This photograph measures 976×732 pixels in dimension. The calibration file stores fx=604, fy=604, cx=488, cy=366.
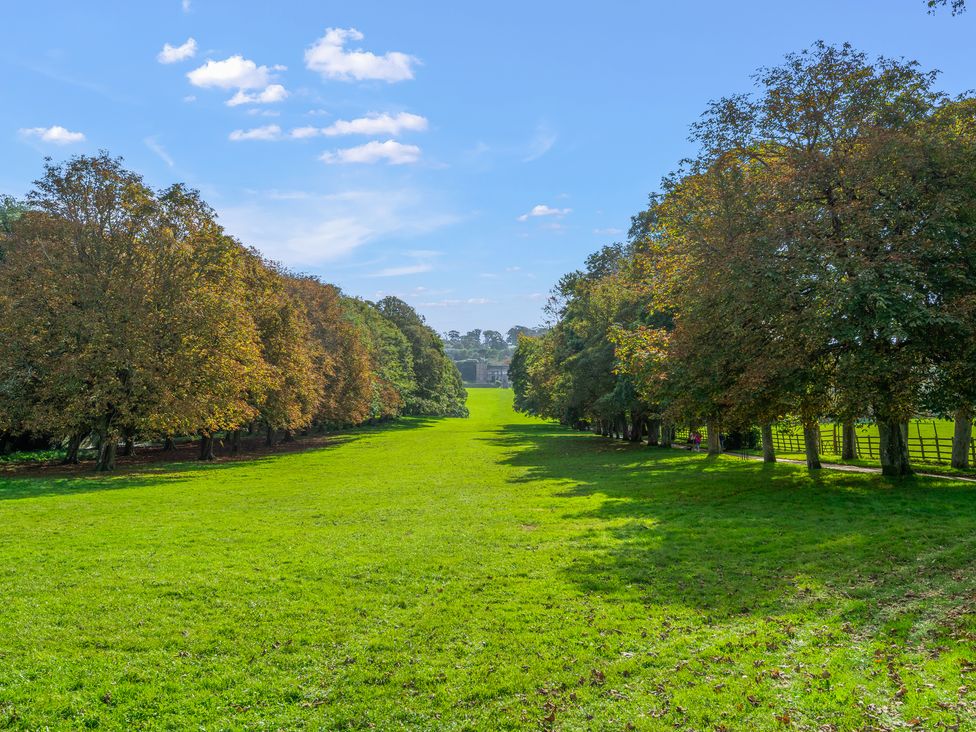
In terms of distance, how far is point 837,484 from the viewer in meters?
21.0

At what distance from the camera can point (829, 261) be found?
17.3m

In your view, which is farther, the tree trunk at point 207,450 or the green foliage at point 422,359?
the green foliage at point 422,359

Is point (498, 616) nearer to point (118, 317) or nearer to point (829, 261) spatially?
point (829, 261)

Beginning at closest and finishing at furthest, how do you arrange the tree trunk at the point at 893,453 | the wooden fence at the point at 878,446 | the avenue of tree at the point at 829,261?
the avenue of tree at the point at 829,261 → the tree trunk at the point at 893,453 → the wooden fence at the point at 878,446

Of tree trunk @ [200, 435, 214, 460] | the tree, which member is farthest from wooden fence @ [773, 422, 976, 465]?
tree trunk @ [200, 435, 214, 460]

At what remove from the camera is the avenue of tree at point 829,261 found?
1653 centimetres

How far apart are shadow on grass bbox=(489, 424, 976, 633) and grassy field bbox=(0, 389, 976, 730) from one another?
7cm

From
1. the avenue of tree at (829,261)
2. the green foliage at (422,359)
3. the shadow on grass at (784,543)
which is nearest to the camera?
the shadow on grass at (784,543)

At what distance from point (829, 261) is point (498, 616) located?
46.9 ft

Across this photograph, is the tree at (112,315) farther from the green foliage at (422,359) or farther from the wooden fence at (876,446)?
the green foliage at (422,359)

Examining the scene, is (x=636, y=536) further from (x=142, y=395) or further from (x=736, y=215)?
(x=142, y=395)

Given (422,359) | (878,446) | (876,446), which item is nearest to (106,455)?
(878,446)

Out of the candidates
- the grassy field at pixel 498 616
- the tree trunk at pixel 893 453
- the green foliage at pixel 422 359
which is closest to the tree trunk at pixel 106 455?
the grassy field at pixel 498 616

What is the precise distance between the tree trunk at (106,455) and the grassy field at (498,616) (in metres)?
13.2
